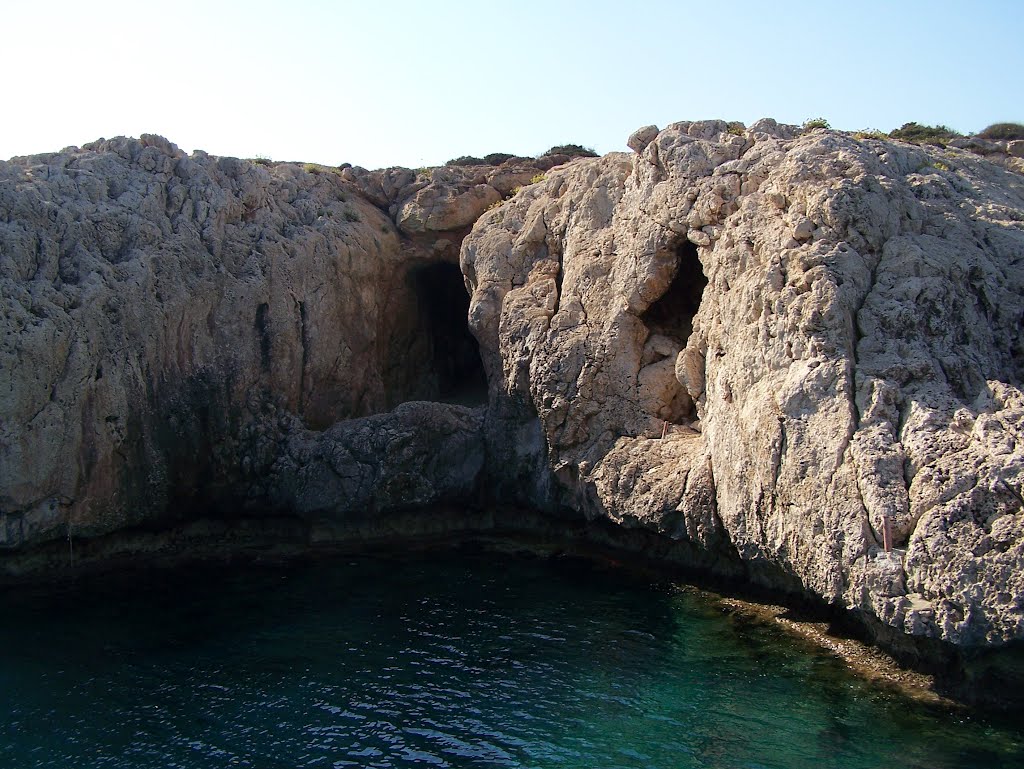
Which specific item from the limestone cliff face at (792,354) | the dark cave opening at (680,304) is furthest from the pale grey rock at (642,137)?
the dark cave opening at (680,304)

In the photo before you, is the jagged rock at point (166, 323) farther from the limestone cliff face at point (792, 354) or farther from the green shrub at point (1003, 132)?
the green shrub at point (1003, 132)

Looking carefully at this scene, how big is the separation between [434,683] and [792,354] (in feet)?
34.5

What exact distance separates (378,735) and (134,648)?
25.8 ft

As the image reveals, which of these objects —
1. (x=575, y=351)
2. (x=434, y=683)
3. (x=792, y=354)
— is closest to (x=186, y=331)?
(x=575, y=351)

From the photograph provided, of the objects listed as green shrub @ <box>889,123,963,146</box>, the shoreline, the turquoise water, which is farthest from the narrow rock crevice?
green shrub @ <box>889,123,963,146</box>

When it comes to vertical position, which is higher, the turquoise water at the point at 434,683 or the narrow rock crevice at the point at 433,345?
the narrow rock crevice at the point at 433,345

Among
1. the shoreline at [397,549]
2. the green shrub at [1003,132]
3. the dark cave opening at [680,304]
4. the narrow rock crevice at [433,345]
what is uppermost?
the green shrub at [1003,132]

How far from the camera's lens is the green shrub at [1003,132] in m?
38.4

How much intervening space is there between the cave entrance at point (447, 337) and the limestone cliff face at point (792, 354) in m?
6.36

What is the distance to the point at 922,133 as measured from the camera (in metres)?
38.2

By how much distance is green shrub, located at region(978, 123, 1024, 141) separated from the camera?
38.4 metres

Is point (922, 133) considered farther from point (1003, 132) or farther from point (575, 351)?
point (575, 351)

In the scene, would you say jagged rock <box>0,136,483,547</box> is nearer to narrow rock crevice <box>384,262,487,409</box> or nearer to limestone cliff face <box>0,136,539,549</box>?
limestone cliff face <box>0,136,539,549</box>

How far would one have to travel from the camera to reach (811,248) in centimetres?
2214
